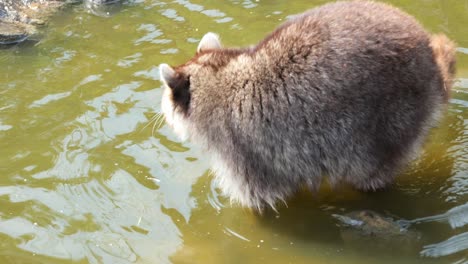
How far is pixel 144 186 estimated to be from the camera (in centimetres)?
509

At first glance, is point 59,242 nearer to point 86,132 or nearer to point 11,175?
point 11,175

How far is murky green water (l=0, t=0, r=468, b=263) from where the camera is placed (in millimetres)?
4426

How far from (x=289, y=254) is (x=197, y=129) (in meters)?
1.16

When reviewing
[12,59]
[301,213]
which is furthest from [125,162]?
[12,59]

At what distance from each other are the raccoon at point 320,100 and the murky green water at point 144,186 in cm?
27

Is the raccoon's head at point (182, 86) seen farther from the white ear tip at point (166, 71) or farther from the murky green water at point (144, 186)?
the murky green water at point (144, 186)

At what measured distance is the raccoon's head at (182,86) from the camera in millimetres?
4723

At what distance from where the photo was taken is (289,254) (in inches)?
172

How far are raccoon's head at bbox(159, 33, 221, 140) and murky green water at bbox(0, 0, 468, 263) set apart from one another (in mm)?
498

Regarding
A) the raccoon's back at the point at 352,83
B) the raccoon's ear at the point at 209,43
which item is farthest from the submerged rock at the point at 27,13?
the raccoon's back at the point at 352,83

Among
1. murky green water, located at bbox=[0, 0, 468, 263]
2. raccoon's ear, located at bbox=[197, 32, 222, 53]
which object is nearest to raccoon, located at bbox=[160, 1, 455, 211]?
murky green water, located at bbox=[0, 0, 468, 263]

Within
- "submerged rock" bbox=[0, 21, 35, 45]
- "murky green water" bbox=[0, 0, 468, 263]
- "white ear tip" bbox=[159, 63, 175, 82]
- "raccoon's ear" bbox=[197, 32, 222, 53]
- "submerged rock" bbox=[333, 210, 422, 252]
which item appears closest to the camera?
"submerged rock" bbox=[333, 210, 422, 252]

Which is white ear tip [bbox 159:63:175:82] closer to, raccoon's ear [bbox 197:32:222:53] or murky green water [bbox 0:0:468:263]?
raccoon's ear [bbox 197:32:222:53]

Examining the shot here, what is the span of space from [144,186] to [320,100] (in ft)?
5.43
